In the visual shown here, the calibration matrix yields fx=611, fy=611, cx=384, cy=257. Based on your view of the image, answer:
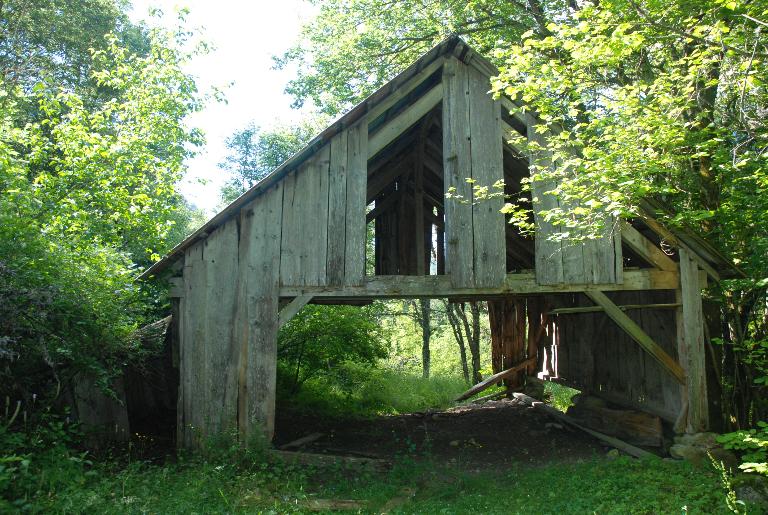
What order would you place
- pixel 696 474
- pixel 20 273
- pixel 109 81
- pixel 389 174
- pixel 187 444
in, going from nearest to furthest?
1. pixel 20 273
2. pixel 696 474
3. pixel 187 444
4. pixel 389 174
5. pixel 109 81

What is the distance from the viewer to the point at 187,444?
27.0ft

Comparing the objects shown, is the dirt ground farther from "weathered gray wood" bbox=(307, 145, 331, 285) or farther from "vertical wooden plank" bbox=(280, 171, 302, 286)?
"vertical wooden plank" bbox=(280, 171, 302, 286)

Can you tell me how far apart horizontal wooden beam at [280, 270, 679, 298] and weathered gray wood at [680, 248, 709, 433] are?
190mm

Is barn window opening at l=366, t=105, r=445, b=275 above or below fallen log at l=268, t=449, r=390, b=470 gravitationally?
above

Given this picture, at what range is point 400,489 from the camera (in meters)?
7.69

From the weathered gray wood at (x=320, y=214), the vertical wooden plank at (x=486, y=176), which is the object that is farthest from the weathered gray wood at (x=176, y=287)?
the vertical wooden plank at (x=486, y=176)

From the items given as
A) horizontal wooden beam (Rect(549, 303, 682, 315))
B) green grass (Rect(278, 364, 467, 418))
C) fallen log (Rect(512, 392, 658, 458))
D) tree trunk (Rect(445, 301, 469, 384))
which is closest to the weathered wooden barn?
horizontal wooden beam (Rect(549, 303, 682, 315))

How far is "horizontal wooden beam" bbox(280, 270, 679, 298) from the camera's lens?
8281mm

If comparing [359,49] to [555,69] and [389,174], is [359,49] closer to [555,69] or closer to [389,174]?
[389,174]

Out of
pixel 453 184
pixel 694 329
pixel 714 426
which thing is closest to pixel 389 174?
pixel 453 184

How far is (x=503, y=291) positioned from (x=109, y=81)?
37.2 feet

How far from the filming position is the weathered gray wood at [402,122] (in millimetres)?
8547

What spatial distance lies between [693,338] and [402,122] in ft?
16.7

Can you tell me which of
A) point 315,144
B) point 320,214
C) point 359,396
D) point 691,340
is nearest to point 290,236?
point 320,214
